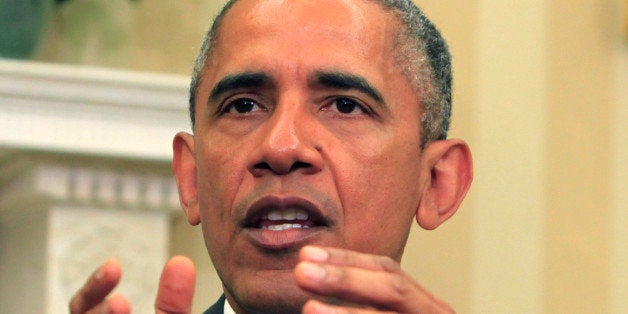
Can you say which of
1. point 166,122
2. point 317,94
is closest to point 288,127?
point 317,94

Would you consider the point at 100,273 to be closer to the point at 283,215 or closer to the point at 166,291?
the point at 166,291

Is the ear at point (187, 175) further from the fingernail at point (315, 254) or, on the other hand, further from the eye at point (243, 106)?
the fingernail at point (315, 254)

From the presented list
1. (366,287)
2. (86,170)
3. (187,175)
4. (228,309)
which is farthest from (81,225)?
(366,287)

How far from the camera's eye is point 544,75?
243 centimetres

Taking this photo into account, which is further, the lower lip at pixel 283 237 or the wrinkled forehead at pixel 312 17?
the wrinkled forehead at pixel 312 17

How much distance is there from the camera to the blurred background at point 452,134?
2150 mm

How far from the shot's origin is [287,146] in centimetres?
147

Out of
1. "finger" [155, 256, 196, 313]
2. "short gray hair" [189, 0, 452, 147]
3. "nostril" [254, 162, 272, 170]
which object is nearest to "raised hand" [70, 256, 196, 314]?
"finger" [155, 256, 196, 313]

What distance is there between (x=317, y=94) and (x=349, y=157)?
0.07m

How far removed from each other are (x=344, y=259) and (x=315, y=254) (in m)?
0.03

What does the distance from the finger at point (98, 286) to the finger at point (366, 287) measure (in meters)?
0.16

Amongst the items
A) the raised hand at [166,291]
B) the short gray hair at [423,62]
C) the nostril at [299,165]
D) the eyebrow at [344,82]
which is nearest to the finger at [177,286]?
the raised hand at [166,291]

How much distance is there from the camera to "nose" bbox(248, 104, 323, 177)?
147cm

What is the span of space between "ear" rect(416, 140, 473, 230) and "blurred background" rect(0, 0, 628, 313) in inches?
23.0
